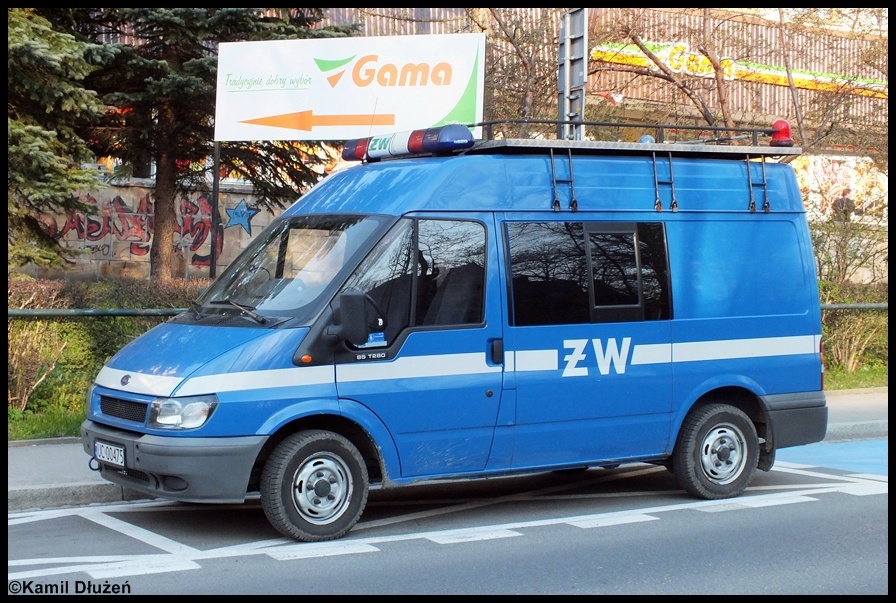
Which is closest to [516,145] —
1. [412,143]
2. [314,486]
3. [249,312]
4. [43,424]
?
[412,143]

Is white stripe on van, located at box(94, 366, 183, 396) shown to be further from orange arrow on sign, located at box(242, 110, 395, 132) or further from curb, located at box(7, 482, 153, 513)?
orange arrow on sign, located at box(242, 110, 395, 132)

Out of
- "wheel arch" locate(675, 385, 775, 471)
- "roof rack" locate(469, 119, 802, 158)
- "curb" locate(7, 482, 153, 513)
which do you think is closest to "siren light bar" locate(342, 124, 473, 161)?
"roof rack" locate(469, 119, 802, 158)

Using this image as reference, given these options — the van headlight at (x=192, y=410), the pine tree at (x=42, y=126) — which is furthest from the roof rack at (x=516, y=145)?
the pine tree at (x=42, y=126)

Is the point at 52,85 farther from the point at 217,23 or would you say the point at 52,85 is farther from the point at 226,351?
the point at 226,351

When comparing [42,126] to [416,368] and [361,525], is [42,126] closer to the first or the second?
[361,525]

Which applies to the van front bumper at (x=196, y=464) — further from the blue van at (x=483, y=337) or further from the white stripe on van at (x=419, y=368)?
the white stripe on van at (x=419, y=368)

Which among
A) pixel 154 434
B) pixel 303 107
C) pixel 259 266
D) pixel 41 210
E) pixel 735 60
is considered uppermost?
pixel 735 60

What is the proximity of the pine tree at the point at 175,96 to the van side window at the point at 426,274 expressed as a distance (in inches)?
354

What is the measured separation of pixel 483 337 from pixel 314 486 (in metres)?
1.51

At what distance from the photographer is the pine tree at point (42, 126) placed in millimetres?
13453

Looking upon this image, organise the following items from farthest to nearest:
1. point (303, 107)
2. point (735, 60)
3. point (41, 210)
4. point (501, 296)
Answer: point (735, 60)
point (41, 210)
point (303, 107)
point (501, 296)

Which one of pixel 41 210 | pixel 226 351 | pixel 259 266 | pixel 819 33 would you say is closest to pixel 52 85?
pixel 41 210

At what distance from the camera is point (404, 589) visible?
607cm

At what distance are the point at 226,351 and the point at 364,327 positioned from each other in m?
0.86
